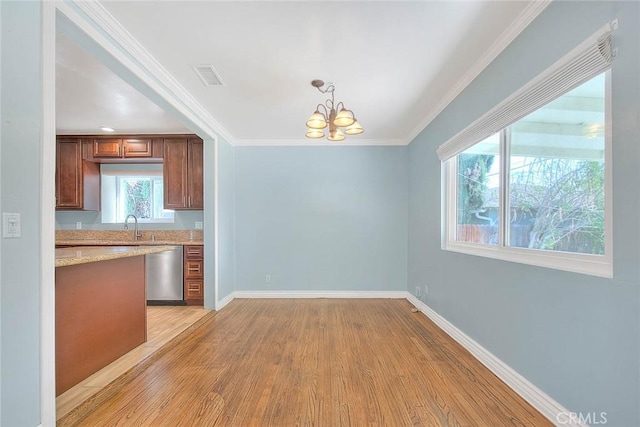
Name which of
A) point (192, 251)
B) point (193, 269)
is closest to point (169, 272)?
point (193, 269)

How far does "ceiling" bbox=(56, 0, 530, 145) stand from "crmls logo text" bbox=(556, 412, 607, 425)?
2.34 meters

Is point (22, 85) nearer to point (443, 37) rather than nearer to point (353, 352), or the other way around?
point (443, 37)

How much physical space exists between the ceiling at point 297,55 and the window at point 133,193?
1.31m

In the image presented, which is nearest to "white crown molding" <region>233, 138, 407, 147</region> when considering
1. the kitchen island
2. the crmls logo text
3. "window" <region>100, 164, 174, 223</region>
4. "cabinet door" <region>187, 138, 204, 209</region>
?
"cabinet door" <region>187, 138, 204, 209</region>

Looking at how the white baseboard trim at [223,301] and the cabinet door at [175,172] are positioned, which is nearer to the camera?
the white baseboard trim at [223,301]

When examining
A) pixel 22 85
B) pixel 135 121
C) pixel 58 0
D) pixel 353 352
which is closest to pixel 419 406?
pixel 353 352

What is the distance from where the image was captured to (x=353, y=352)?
2.67m

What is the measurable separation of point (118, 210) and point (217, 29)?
4348 mm

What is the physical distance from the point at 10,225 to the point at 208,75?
195cm

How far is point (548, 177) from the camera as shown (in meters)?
1.91

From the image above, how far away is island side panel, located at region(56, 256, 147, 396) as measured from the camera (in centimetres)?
204

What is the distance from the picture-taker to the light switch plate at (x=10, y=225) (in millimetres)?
1343

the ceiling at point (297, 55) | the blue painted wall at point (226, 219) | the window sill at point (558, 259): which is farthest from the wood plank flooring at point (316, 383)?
the ceiling at point (297, 55)

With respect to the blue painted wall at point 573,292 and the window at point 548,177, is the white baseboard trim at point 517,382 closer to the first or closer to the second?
the blue painted wall at point 573,292
